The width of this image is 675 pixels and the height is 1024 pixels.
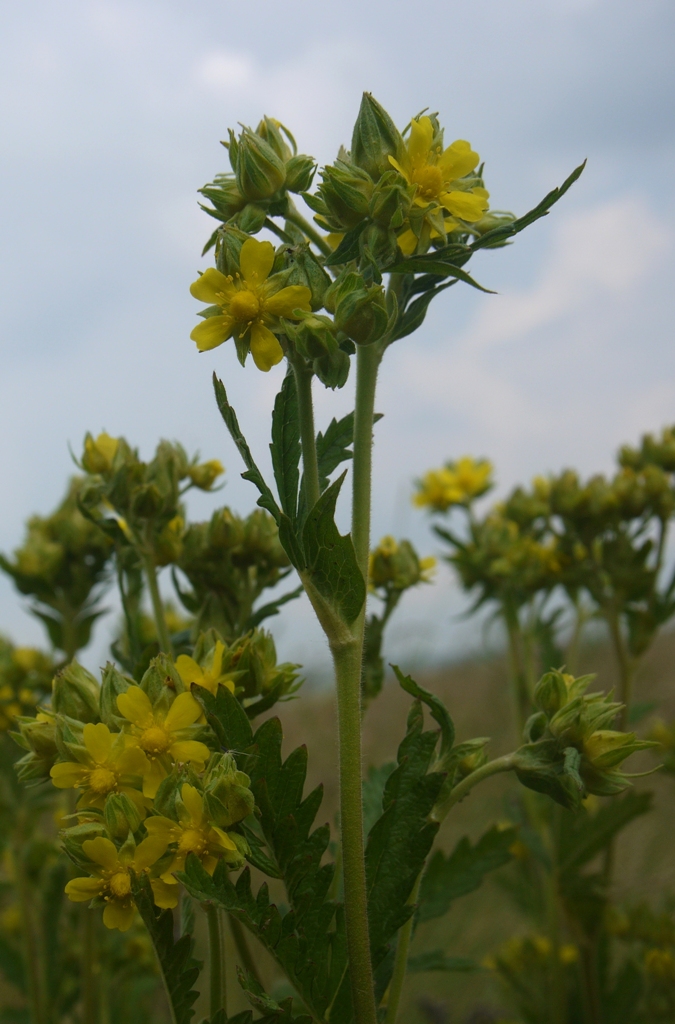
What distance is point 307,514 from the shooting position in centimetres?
131

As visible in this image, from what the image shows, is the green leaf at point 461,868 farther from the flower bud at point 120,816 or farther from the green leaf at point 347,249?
the green leaf at point 347,249

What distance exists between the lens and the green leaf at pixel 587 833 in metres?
2.67

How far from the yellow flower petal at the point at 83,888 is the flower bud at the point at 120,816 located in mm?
69

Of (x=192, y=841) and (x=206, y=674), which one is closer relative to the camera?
(x=192, y=841)

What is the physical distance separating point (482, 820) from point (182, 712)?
3339 millimetres

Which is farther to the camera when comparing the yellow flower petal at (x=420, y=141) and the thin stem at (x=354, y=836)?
the yellow flower petal at (x=420, y=141)

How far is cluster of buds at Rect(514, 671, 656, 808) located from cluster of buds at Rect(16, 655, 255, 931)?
492 millimetres

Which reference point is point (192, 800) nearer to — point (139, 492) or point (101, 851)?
point (101, 851)

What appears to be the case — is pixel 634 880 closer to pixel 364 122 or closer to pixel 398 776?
pixel 398 776

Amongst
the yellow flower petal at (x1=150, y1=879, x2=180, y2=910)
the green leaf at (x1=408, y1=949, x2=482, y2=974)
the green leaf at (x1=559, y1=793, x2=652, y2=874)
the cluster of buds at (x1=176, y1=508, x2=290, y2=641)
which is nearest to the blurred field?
the green leaf at (x1=559, y1=793, x2=652, y2=874)

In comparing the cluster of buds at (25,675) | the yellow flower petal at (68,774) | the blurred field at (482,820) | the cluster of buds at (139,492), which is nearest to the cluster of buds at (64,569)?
the cluster of buds at (25,675)

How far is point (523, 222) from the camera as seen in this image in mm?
1374

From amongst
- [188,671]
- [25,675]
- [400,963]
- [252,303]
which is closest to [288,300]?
[252,303]

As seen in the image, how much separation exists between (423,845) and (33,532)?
67.1 inches
